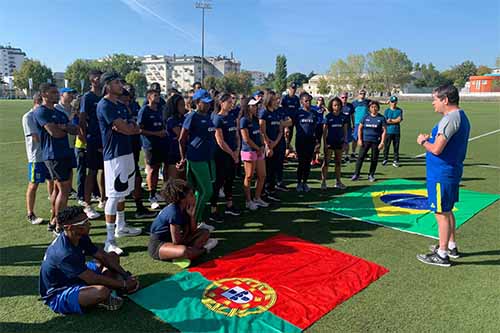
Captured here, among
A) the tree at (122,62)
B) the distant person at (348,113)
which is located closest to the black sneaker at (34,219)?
the distant person at (348,113)

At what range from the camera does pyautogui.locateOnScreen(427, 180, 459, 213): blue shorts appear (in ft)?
13.5

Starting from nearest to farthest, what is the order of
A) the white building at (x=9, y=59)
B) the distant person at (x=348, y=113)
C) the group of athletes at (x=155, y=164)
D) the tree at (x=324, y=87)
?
the group of athletes at (x=155, y=164), the distant person at (x=348, y=113), the tree at (x=324, y=87), the white building at (x=9, y=59)

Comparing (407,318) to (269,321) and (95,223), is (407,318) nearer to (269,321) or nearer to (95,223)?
(269,321)

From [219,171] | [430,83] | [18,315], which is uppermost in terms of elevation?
[430,83]

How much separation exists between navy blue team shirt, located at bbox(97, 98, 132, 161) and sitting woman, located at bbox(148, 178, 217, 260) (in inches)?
30.9

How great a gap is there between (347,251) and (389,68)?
107284 mm

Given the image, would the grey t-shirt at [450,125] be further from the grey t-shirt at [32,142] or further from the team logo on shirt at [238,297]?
the grey t-shirt at [32,142]

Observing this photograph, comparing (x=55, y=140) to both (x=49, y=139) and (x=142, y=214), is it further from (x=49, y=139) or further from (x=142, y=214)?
(x=142, y=214)

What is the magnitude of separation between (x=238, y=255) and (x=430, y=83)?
127 metres

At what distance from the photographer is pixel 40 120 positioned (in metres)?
4.80

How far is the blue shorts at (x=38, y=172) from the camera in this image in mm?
5293

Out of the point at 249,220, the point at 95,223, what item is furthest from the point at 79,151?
the point at 249,220

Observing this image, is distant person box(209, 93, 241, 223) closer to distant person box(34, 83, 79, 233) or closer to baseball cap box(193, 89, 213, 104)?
baseball cap box(193, 89, 213, 104)

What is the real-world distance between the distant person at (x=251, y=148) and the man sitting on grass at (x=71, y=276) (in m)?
3.37
